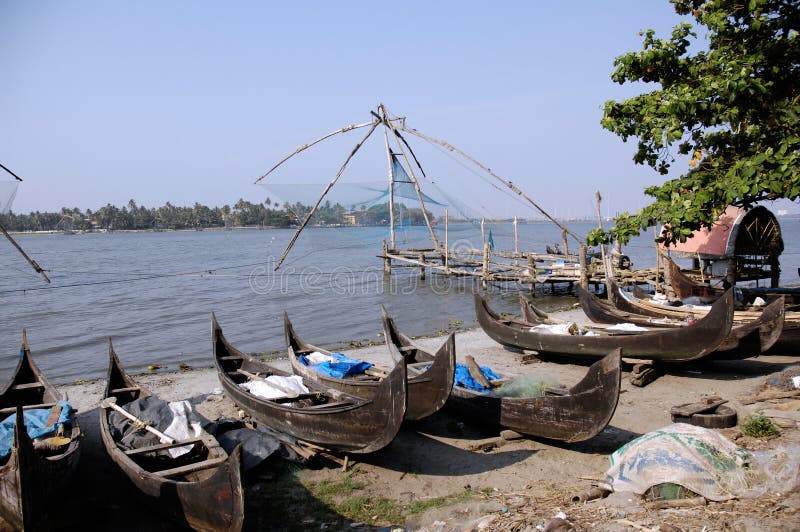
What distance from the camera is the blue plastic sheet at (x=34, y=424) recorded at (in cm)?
493

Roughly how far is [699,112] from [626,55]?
1260mm

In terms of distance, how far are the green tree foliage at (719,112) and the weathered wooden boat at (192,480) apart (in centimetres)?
550

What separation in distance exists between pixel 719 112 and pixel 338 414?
5.74 meters

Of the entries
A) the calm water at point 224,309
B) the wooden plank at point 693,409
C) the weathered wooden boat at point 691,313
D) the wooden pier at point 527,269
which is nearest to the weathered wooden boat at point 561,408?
the wooden plank at point 693,409

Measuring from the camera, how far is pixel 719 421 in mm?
5945

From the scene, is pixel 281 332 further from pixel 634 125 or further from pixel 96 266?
pixel 96 266

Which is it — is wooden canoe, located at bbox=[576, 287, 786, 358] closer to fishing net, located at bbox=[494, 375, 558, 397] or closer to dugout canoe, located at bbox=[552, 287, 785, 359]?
dugout canoe, located at bbox=[552, 287, 785, 359]

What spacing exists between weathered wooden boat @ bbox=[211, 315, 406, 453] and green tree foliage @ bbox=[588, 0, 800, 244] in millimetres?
3915

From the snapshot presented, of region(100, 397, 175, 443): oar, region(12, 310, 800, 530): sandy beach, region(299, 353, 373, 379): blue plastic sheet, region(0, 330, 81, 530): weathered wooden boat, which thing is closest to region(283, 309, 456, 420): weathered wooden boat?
region(12, 310, 800, 530): sandy beach

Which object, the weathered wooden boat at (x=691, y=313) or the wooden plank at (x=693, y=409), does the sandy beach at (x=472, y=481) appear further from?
the weathered wooden boat at (x=691, y=313)

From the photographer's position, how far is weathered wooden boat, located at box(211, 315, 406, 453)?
17.0 feet

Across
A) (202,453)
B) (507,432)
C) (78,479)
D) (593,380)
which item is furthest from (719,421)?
(78,479)

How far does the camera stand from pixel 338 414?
18.0 ft

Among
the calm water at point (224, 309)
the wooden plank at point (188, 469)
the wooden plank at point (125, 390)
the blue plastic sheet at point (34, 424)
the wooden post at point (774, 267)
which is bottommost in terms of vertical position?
the calm water at point (224, 309)
